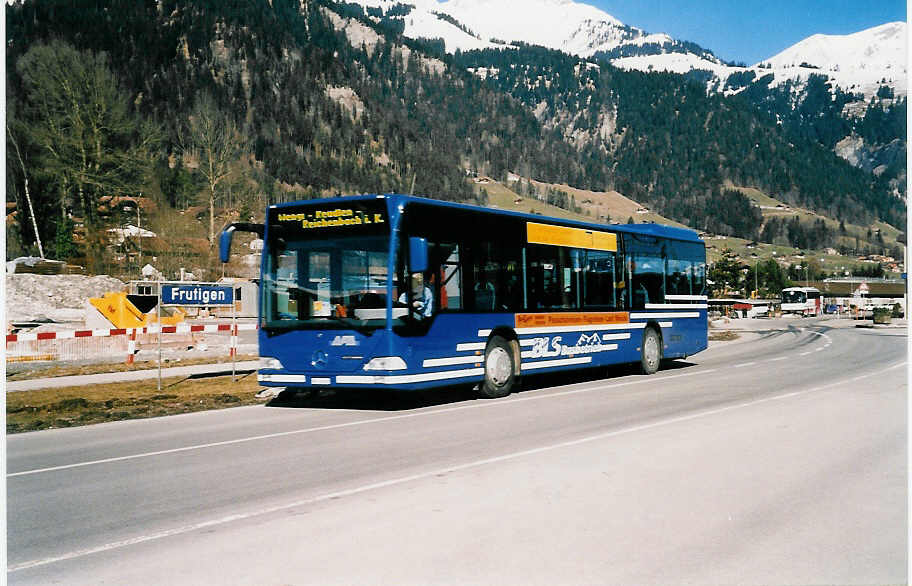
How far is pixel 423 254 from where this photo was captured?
13.2 meters

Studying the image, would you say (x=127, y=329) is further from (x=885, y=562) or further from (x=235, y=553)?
(x=885, y=562)

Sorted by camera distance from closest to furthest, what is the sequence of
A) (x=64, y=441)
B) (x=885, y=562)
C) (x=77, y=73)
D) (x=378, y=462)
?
(x=885, y=562), (x=378, y=462), (x=64, y=441), (x=77, y=73)

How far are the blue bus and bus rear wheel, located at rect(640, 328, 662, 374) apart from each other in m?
2.65

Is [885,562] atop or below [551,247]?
below

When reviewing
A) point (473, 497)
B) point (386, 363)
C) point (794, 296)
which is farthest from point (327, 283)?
point (794, 296)

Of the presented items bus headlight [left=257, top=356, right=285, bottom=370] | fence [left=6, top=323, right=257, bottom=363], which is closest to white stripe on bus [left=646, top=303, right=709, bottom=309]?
bus headlight [left=257, top=356, right=285, bottom=370]

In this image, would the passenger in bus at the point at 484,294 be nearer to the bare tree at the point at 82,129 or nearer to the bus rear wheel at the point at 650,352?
the bus rear wheel at the point at 650,352

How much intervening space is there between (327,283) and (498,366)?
3656 mm

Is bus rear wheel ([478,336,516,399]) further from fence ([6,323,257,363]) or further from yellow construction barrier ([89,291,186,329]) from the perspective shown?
yellow construction barrier ([89,291,186,329])

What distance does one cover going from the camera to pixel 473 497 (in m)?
7.26

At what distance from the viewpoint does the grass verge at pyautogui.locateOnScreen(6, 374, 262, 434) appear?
45.9ft

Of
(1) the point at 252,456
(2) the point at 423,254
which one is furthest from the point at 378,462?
(2) the point at 423,254

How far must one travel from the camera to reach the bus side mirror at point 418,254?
1315 centimetres

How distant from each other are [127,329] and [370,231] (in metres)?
11.5
